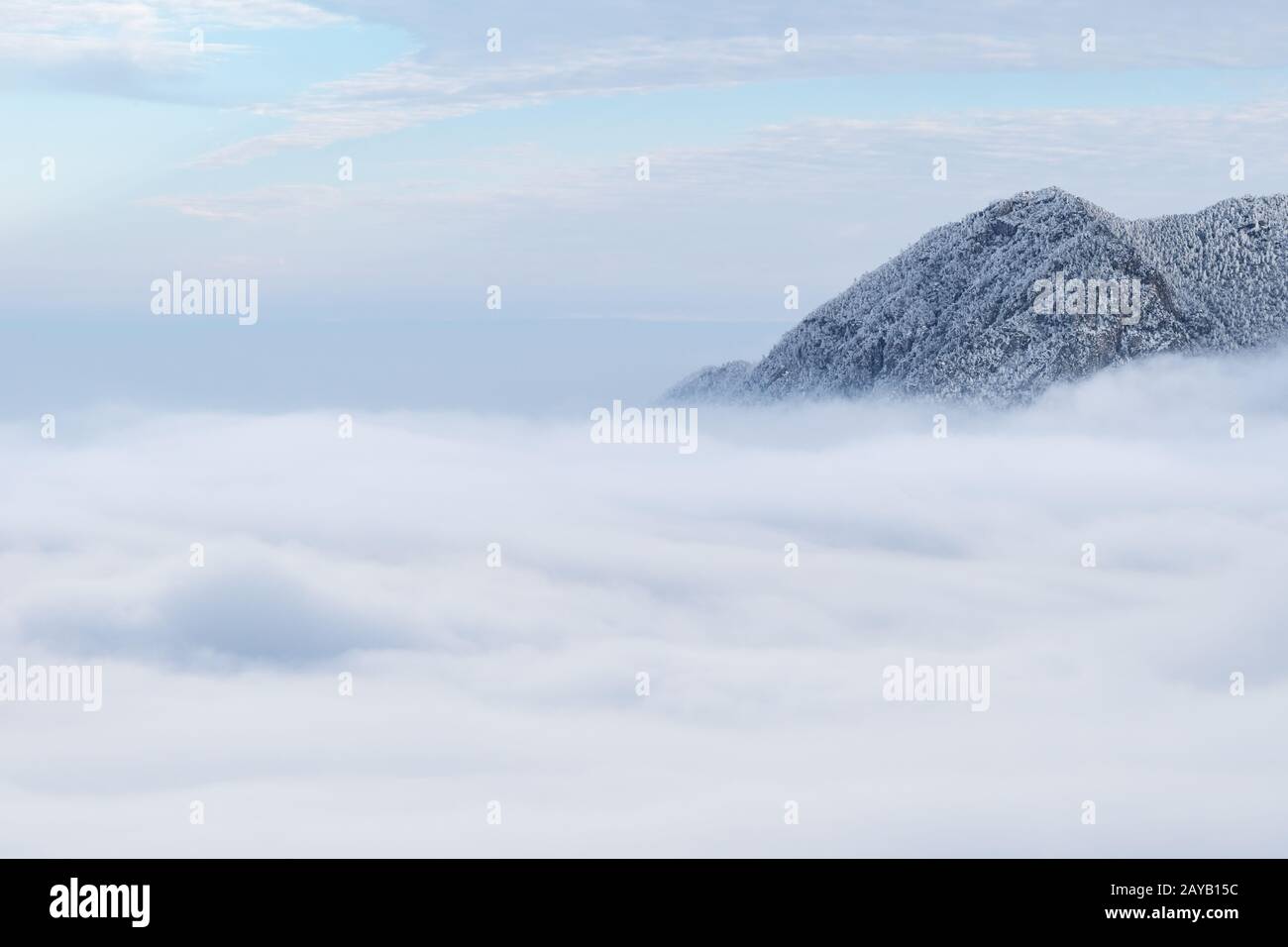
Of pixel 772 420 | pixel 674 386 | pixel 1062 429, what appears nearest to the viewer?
pixel 1062 429

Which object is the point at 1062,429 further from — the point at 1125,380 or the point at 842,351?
the point at 842,351

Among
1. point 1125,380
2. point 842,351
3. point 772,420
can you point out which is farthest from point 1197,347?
point 772,420

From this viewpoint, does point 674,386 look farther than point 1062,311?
Yes

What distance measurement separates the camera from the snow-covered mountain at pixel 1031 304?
2618 inches

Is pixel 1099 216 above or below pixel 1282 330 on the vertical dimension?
above

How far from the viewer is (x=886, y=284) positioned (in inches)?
2899

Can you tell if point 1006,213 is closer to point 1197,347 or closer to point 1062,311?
point 1062,311

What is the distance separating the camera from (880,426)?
74.2 m

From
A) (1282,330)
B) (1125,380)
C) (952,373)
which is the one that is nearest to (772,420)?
(952,373)

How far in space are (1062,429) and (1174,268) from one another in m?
10.5

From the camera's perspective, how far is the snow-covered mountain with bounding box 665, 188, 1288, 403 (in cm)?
6650

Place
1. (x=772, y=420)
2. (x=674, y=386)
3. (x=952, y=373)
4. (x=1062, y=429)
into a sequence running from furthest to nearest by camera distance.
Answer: (x=674, y=386), (x=772, y=420), (x=1062, y=429), (x=952, y=373)

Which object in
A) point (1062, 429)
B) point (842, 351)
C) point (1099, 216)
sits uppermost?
point (1099, 216)

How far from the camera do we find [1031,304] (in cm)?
6662
